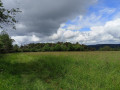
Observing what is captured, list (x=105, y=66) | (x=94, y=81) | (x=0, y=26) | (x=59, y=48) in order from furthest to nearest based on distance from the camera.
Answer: (x=59, y=48)
(x=0, y=26)
(x=105, y=66)
(x=94, y=81)

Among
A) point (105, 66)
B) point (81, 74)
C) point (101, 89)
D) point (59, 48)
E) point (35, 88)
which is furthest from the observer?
point (59, 48)

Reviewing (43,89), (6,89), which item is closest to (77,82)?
(43,89)

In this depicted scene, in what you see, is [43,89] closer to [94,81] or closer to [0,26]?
[94,81]

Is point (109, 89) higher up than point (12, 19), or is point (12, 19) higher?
point (12, 19)

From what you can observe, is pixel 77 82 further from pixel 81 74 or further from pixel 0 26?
pixel 0 26

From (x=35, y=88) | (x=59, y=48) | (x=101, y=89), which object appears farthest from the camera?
(x=59, y=48)

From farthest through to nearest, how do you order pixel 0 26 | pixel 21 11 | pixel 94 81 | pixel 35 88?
pixel 21 11, pixel 0 26, pixel 94 81, pixel 35 88

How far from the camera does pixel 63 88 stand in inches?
192

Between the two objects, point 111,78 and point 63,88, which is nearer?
point 63,88

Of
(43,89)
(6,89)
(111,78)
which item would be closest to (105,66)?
(111,78)

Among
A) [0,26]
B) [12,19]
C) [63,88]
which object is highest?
[12,19]

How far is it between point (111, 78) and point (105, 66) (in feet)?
7.80

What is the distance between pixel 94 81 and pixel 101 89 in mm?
985

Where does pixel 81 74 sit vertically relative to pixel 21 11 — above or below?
below
